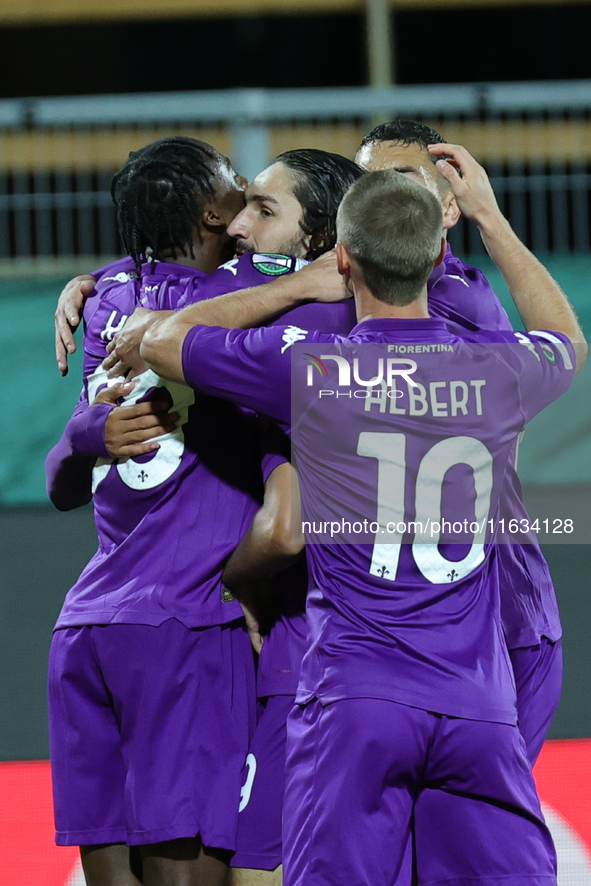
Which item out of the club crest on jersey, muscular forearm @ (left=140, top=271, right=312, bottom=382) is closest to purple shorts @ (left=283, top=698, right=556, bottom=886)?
muscular forearm @ (left=140, top=271, right=312, bottom=382)

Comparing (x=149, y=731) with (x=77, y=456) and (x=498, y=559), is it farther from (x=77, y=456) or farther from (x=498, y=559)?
(x=498, y=559)

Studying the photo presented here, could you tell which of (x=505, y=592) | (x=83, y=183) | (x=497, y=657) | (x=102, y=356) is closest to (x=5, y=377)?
(x=83, y=183)

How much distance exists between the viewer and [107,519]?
2.29 metres

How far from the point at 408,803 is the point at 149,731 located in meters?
0.59

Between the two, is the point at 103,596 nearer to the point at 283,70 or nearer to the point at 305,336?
the point at 305,336

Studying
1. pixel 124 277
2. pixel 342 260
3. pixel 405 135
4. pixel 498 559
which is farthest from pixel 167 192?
pixel 498 559

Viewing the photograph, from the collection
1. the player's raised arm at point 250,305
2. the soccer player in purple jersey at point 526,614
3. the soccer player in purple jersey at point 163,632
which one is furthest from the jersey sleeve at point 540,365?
the soccer player in purple jersey at point 163,632

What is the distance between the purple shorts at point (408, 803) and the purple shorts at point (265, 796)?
302 millimetres

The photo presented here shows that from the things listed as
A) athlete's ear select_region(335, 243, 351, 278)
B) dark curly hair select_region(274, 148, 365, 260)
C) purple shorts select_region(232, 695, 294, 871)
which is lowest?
purple shorts select_region(232, 695, 294, 871)

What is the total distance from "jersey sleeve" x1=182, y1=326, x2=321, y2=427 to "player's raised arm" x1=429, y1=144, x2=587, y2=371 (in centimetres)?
49

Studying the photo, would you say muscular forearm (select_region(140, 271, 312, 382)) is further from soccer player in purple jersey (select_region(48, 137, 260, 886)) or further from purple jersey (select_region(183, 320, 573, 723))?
soccer player in purple jersey (select_region(48, 137, 260, 886))

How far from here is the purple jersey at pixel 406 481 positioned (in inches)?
70.4

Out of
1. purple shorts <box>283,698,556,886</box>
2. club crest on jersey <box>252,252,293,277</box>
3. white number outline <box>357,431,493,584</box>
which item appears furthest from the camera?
club crest on jersey <box>252,252,293,277</box>

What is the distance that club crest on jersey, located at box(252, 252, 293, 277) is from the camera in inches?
86.7
